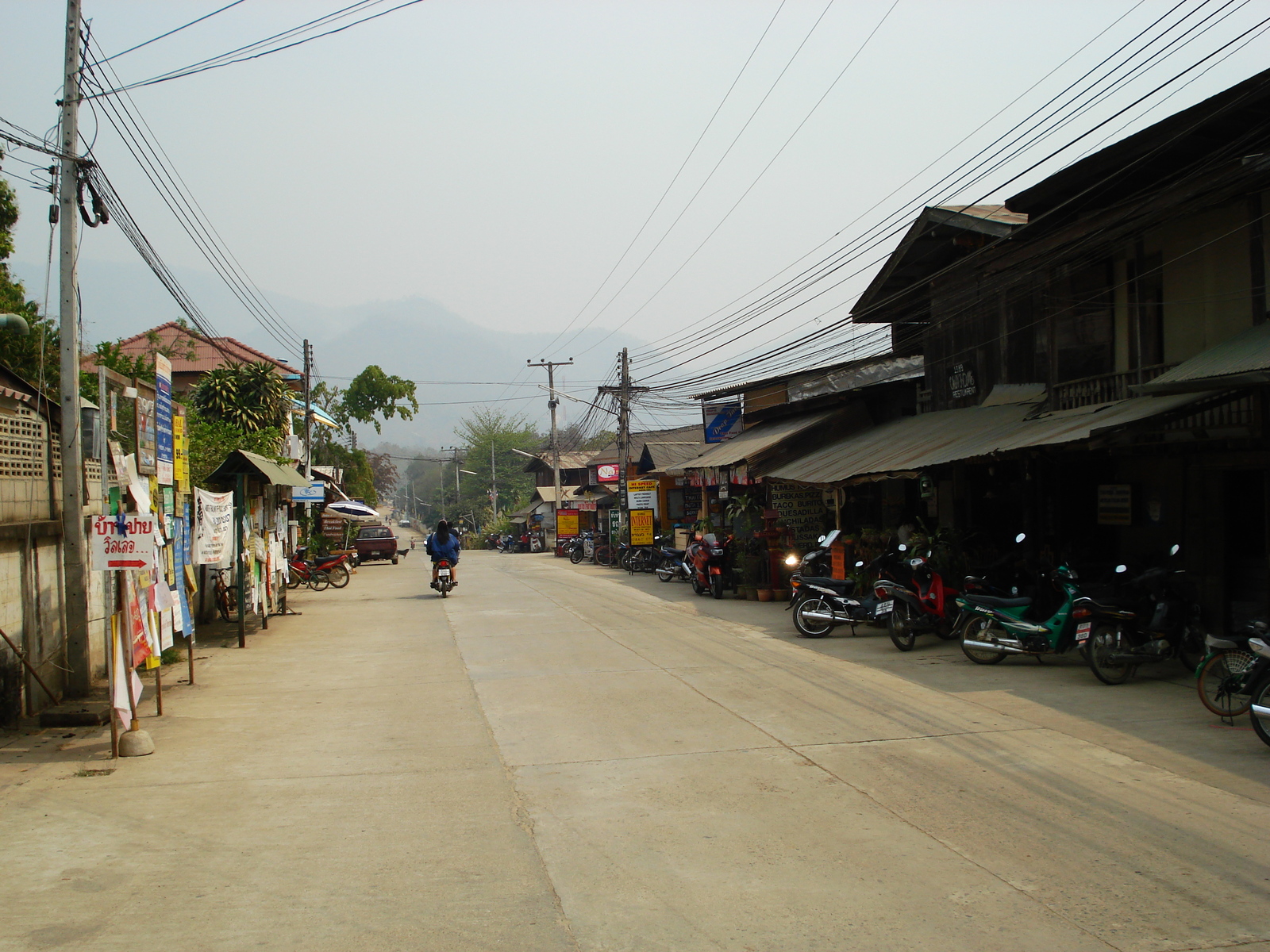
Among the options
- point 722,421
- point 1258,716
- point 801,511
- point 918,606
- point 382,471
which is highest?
point 722,421

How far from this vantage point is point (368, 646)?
559 inches

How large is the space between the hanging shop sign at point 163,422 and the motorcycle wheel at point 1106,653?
9540 mm

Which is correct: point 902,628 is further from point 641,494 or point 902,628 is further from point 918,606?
point 641,494

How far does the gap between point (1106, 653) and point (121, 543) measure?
9.00 metres

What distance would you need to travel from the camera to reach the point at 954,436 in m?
14.5

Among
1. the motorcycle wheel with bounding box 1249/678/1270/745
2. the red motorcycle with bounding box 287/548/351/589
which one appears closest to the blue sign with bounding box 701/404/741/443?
the red motorcycle with bounding box 287/548/351/589

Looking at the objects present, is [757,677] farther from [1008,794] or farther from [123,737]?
[123,737]

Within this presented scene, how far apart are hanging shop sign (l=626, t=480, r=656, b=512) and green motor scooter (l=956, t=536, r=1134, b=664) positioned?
20.9m

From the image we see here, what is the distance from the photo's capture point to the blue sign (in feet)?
93.2

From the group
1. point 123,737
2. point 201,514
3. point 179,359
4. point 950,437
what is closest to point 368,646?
point 201,514

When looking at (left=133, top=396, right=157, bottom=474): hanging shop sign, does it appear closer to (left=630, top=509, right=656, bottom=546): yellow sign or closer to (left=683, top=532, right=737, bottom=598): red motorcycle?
(left=683, top=532, right=737, bottom=598): red motorcycle

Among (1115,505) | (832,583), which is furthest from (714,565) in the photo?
(1115,505)

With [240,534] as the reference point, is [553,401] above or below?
above

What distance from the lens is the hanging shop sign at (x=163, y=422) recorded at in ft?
32.6
